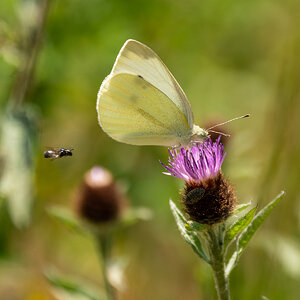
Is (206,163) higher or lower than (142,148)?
higher

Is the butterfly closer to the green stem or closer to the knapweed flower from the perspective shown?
the knapweed flower

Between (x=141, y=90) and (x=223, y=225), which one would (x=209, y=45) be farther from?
(x=223, y=225)

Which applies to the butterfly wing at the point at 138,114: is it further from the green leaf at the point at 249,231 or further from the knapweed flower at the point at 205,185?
the green leaf at the point at 249,231

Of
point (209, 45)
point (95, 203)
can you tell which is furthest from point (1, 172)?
point (209, 45)

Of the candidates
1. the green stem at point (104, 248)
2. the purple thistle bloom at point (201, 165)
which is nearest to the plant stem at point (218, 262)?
the purple thistle bloom at point (201, 165)

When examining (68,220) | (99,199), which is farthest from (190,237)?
(99,199)

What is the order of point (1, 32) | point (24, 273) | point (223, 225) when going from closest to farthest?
point (223, 225) < point (1, 32) < point (24, 273)
